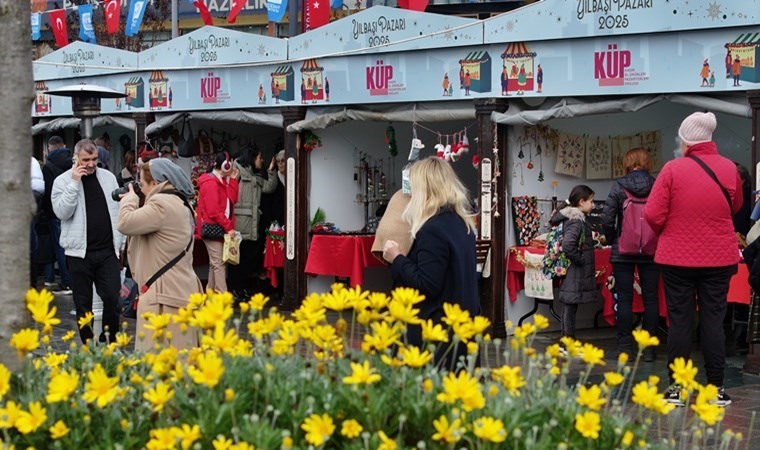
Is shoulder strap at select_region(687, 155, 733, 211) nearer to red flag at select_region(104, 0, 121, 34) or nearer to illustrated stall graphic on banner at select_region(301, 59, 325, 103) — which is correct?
illustrated stall graphic on banner at select_region(301, 59, 325, 103)

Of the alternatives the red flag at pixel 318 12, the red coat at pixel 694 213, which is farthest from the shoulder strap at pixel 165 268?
the red flag at pixel 318 12

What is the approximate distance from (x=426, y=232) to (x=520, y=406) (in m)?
2.35

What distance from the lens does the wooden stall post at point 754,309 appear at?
948 cm

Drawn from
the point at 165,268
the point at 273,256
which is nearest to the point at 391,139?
the point at 273,256

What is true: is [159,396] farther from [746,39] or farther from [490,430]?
[746,39]

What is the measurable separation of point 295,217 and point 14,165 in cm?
931

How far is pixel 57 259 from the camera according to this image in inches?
609

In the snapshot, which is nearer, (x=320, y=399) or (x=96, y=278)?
(x=320, y=399)

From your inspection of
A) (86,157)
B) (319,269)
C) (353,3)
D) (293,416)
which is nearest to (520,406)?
(293,416)

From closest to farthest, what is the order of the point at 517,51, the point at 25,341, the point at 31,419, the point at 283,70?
the point at 31,419 < the point at 25,341 < the point at 517,51 < the point at 283,70

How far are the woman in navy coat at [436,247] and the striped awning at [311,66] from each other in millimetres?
7056

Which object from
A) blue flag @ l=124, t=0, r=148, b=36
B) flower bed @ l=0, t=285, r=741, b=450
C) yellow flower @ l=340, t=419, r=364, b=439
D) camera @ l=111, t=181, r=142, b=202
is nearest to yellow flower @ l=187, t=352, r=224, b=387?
flower bed @ l=0, t=285, r=741, b=450

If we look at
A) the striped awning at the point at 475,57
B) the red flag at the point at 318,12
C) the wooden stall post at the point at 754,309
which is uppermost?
the red flag at the point at 318,12

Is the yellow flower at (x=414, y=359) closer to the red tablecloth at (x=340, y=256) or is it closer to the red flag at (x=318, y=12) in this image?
the red tablecloth at (x=340, y=256)
